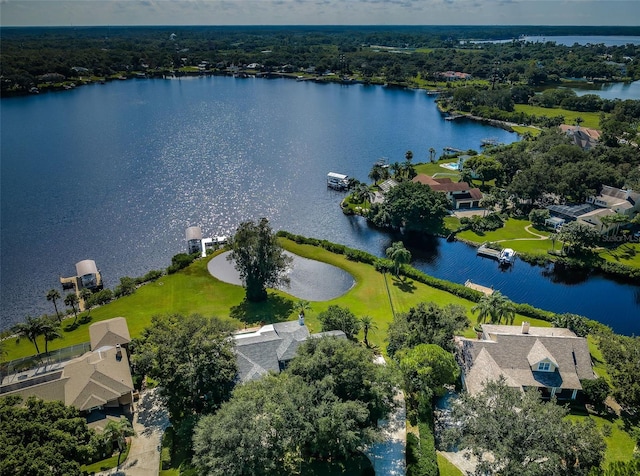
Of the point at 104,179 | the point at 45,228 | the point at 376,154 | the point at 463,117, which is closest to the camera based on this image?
the point at 45,228

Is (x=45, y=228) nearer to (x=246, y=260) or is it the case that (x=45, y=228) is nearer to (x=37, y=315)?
(x=37, y=315)

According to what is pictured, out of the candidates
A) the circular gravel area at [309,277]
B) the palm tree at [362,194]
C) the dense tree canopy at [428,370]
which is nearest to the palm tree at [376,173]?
the palm tree at [362,194]

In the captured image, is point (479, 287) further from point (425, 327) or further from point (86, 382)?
point (86, 382)

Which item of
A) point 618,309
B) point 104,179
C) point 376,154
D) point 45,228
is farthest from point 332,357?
point 376,154

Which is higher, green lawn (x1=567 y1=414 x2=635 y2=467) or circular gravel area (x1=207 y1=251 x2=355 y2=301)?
green lawn (x1=567 y1=414 x2=635 y2=467)

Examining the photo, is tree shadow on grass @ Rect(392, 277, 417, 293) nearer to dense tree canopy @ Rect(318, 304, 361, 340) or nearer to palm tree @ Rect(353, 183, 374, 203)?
dense tree canopy @ Rect(318, 304, 361, 340)

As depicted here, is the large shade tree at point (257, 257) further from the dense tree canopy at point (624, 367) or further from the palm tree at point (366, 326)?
the dense tree canopy at point (624, 367)

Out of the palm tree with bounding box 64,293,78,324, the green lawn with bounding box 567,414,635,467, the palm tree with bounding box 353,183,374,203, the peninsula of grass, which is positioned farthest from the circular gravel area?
the green lawn with bounding box 567,414,635,467

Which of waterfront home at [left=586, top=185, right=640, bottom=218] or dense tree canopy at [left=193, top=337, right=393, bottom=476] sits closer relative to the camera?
dense tree canopy at [left=193, top=337, right=393, bottom=476]
